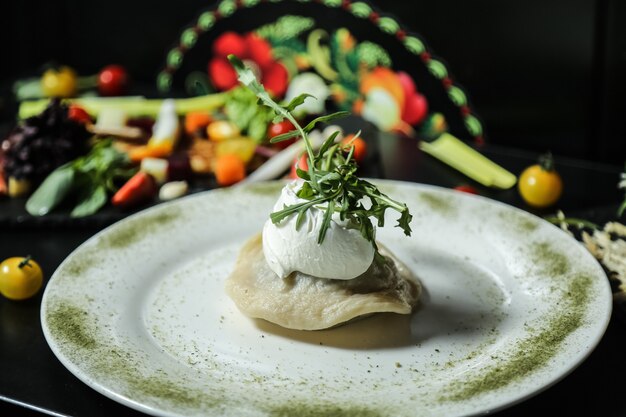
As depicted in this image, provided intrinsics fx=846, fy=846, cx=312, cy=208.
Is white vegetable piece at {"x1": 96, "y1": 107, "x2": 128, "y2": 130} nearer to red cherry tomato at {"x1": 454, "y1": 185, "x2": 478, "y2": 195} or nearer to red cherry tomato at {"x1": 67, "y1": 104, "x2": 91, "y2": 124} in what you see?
red cherry tomato at {"x1": 67, "y1": 104, "x2": 91, "y2": 124}

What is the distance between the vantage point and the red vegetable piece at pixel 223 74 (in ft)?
16.6

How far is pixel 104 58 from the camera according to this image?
557 centimetres

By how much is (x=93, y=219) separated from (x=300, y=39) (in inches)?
81.8

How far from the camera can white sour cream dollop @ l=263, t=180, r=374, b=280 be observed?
7.30ft

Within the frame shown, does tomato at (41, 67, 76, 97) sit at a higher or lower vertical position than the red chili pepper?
lower

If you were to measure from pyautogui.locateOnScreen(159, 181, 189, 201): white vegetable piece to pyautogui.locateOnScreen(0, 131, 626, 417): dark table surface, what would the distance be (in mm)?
253

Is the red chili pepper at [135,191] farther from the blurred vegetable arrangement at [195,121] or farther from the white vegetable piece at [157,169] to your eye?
the white vegetable piece at [157,169]

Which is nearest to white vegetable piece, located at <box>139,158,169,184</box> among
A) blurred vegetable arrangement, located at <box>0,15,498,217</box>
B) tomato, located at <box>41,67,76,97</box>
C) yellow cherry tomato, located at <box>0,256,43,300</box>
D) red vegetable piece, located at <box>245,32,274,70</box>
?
blurred vegetable arrangement, located at <box>0,15,498,217</box>

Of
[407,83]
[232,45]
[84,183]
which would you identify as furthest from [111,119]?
[407,83]

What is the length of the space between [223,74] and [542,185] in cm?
249

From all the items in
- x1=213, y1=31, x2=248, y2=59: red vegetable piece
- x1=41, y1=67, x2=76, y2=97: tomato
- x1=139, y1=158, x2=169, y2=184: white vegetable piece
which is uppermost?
x1=213, y1=31, x2=248, y2=59: red vegetable piece

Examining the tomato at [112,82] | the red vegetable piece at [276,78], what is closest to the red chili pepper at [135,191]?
the tomato at [112,82]

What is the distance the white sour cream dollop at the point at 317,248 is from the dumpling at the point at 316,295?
4 centimetres

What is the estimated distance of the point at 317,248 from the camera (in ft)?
7.32
